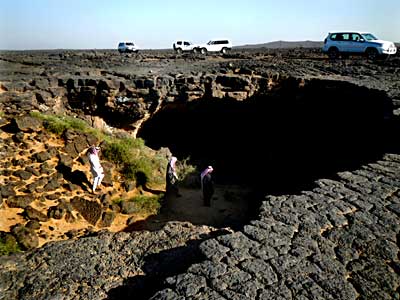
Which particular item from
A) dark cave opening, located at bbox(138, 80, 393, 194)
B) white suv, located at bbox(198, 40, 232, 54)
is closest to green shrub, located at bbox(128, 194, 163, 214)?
dark cave opening, located at bbox(138, 80, 393, 194)

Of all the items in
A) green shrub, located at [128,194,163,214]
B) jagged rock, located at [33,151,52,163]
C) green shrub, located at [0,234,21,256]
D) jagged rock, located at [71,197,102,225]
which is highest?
jagged rock, located at [33,151,52,163]

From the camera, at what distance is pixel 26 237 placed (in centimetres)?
631

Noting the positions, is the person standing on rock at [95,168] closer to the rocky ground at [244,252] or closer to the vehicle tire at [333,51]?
the rocky ground at [244,252]

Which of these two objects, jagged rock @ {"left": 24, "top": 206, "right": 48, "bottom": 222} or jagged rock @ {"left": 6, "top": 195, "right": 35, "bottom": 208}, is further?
jagged rock @ {"left": 6, "top": 195, "right": 35, "bottom": 208}

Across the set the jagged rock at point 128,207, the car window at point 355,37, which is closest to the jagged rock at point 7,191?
the jagged rock at point 128,207

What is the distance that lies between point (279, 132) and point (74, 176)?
8041 mm

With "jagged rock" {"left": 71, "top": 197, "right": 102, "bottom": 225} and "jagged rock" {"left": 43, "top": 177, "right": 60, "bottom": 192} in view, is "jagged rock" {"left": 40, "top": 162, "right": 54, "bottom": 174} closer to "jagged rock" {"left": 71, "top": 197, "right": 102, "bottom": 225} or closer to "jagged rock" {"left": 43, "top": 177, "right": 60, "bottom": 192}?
"jagged rock" {"left": 43, "top": 177, "right": 60, "bottom": 192}

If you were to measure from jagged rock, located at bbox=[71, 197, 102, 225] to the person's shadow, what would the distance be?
2.07ft

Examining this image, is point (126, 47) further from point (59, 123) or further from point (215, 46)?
point (59, 123)

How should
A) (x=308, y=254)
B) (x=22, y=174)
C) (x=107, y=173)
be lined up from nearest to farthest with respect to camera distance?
1. (x=308, y=254)
2. (x=22, y=174)
3. (x=107, y=173)

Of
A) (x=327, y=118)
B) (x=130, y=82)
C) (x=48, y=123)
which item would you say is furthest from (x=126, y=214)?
(x=327, y=118)

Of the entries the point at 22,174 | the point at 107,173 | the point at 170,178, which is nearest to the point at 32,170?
the point at 22,174

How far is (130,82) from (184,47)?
25122 millimetres

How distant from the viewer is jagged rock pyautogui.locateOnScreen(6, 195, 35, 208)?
288 inches
